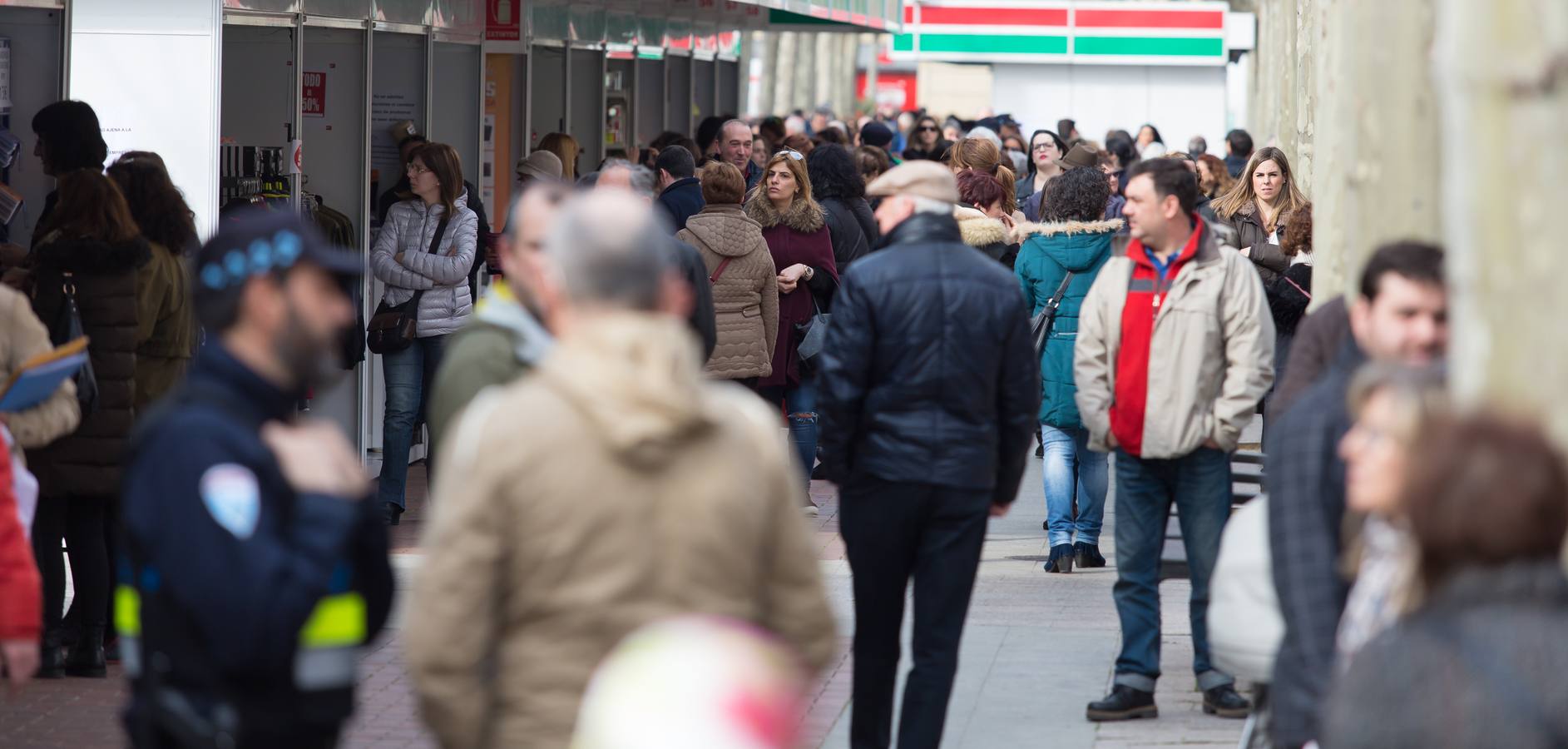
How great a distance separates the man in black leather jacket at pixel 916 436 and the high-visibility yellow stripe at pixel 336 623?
8.41 ft

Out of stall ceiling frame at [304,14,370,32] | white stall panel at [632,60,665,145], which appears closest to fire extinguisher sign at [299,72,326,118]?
stall ceiling frame at [304,14,370,32]

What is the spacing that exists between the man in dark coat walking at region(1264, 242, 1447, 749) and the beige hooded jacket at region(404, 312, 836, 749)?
3.33 feet

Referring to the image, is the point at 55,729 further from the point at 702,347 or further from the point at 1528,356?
the point at 1528,356

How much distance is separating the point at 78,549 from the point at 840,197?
4.98m

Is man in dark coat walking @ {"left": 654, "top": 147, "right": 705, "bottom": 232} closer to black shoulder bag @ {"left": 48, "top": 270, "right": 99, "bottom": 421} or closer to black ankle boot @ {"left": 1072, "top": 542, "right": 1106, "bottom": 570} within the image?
black ankle boot @ {"left": 1072, "top": 542, "right": 1106, "bottom": 570}

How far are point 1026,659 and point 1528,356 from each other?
4.88 meters

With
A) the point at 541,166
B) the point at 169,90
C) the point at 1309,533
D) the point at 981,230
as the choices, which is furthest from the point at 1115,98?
the point at 1309,533

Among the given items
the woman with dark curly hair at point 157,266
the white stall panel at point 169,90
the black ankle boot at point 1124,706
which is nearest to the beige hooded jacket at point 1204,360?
the black ankle boot at point 1124,706

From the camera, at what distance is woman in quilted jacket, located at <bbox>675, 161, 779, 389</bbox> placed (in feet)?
32.1

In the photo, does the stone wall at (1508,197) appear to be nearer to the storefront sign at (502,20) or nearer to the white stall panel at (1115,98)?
the storefront sign at (502,20)

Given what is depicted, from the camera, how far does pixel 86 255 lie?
6.94 m

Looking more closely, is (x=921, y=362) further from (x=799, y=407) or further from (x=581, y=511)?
(x=799, y=407)

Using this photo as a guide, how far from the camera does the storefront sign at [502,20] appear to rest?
13188mm

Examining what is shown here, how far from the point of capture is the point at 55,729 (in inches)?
255
